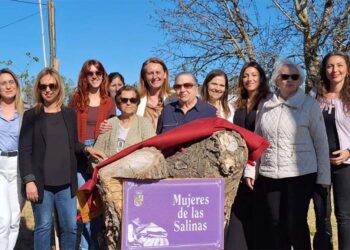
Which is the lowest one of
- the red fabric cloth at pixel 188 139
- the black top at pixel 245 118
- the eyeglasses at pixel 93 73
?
the red fabric cloth at pixel 188 139

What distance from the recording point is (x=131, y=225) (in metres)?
3.46

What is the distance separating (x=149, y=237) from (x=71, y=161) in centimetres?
130

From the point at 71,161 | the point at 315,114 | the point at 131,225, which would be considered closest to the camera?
the point at 131,225

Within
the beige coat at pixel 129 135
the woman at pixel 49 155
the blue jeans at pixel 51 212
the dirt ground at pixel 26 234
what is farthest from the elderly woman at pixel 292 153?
the dirt ground at pixel 26 234

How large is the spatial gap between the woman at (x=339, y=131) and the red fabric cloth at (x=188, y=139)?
2.96 feet

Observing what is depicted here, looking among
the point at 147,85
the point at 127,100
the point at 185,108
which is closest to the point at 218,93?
the point at 185,108

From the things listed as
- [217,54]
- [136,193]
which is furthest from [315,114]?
[217,54]

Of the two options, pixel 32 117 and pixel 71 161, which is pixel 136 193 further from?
pixel 32 117

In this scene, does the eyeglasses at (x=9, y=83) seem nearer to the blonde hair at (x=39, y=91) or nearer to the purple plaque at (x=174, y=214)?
the blonde hair at (x=39, y=91)

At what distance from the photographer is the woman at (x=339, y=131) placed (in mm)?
4340

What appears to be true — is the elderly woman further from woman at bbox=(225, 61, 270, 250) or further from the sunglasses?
the sunglasses

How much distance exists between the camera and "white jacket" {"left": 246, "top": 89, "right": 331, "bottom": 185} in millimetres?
4098

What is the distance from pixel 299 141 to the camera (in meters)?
4.11

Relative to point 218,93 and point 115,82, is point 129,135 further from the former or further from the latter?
point 115,82
